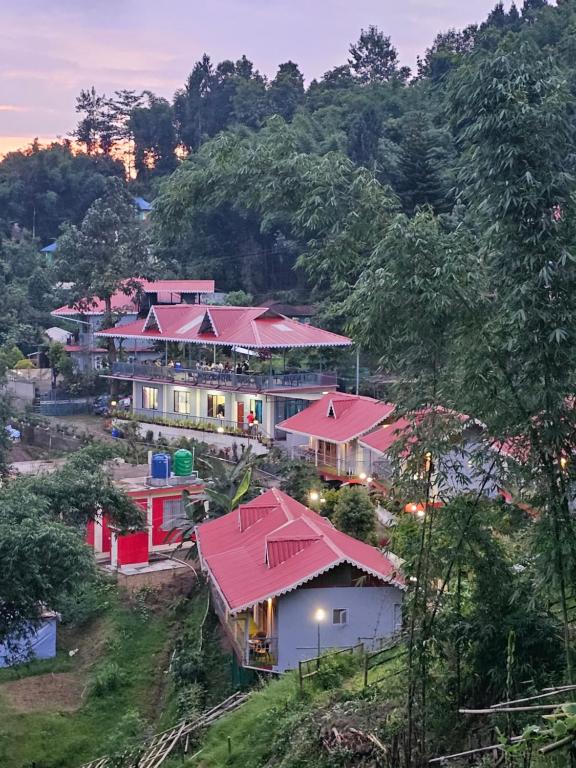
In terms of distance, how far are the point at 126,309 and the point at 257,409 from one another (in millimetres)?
12617

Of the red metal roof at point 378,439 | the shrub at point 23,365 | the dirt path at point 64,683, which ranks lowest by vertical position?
the dirt path at point 64,683

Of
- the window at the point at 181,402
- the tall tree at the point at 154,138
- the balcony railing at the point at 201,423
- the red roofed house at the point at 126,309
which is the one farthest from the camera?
the tall tree at the point at 154,138

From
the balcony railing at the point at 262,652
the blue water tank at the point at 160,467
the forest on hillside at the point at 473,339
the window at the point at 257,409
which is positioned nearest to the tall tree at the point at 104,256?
the window at the point at 257,409

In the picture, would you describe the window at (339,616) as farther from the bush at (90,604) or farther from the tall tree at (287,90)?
the tall tree at (287,90)

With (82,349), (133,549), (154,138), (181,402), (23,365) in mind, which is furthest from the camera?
(154,138)

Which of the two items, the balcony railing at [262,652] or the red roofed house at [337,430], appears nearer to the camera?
the balcony railing at [262,652]

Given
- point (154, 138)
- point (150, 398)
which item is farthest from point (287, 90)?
point (150, 398)

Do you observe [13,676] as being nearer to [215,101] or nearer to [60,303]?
[60,303]

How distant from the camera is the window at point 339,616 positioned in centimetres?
1412

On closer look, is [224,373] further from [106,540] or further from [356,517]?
[356,517]

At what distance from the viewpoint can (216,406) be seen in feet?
104

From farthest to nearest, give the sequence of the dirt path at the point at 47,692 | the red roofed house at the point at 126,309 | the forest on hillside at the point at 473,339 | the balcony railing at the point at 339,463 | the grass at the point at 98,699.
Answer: the red roofed house at the point at 126,309, the balcony railing at the point at 339,463, the dirt path at the point at 47,692, the grass at the point at 98,699, the forest on hillside at the point at 473,339

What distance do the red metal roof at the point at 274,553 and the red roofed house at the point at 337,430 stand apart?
255 inches

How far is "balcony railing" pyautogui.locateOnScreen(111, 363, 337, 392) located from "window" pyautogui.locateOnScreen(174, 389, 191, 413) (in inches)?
19.1
